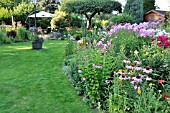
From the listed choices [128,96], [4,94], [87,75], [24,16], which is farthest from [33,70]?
[24,16]

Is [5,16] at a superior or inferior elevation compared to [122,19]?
superior

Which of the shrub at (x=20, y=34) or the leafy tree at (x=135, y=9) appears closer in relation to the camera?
the shrub at (x=20, y=34)

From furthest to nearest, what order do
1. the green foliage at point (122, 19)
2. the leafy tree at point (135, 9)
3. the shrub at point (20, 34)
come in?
1. the leafy tree at point (135, 9)
2. the green foliage at point (122, 19)
3. the shrub at point (20, 34)

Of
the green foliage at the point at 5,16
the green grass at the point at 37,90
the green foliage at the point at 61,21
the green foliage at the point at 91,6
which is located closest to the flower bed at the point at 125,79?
the green grass at the point at 37,90

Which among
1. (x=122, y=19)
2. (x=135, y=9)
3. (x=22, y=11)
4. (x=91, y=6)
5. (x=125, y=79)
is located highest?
(x=91, y=6)

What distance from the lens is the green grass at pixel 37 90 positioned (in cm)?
300

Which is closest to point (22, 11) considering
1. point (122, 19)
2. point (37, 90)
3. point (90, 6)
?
point (90, 6)

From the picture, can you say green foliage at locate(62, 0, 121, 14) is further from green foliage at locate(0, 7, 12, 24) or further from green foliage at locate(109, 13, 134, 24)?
green foliage at locate(0, 7, 12, 24)

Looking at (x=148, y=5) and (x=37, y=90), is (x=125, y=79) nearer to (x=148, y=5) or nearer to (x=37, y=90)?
(x=37, y=90)

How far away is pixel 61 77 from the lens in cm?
456

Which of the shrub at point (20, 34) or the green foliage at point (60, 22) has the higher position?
the green foliage at point (60, 22)

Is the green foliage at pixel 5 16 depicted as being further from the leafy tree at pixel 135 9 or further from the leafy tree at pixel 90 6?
the leafy tree at pixel 135 9

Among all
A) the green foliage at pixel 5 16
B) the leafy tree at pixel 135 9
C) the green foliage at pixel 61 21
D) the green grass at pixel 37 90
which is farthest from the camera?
the green foliage at pixel 5 16

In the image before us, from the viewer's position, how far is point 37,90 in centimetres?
374
